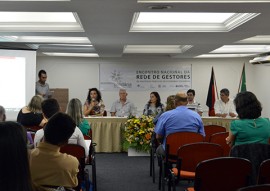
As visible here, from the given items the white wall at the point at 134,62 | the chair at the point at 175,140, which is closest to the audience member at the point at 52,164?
the chair at the point at 175,140

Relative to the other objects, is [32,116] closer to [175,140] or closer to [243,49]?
[175,140]

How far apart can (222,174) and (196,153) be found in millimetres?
822

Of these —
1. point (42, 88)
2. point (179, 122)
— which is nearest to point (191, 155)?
point (179, 122)

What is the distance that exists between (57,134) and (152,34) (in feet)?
14.9

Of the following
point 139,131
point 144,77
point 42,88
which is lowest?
point 139,131

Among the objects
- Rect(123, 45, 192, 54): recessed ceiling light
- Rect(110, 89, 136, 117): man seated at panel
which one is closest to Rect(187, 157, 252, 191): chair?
Rect(110, 89, 136, 117): man seated at panel

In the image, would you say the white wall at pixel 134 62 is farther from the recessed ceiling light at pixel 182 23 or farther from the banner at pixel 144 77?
the recessed ceiling light at pixel 182 23

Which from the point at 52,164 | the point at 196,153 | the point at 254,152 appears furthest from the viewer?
the point at 196,153

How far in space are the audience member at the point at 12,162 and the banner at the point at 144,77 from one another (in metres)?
9.76

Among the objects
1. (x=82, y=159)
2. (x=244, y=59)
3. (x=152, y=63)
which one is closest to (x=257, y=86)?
(x=244, y=59)

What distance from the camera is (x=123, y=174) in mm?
6070

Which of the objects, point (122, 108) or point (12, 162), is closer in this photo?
point (12, 162)

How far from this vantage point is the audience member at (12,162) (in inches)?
64.9

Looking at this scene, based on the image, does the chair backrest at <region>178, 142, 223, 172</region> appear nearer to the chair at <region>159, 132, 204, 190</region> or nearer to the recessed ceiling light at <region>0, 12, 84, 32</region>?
the chair at <region>159, 132, 204, 190</region>
